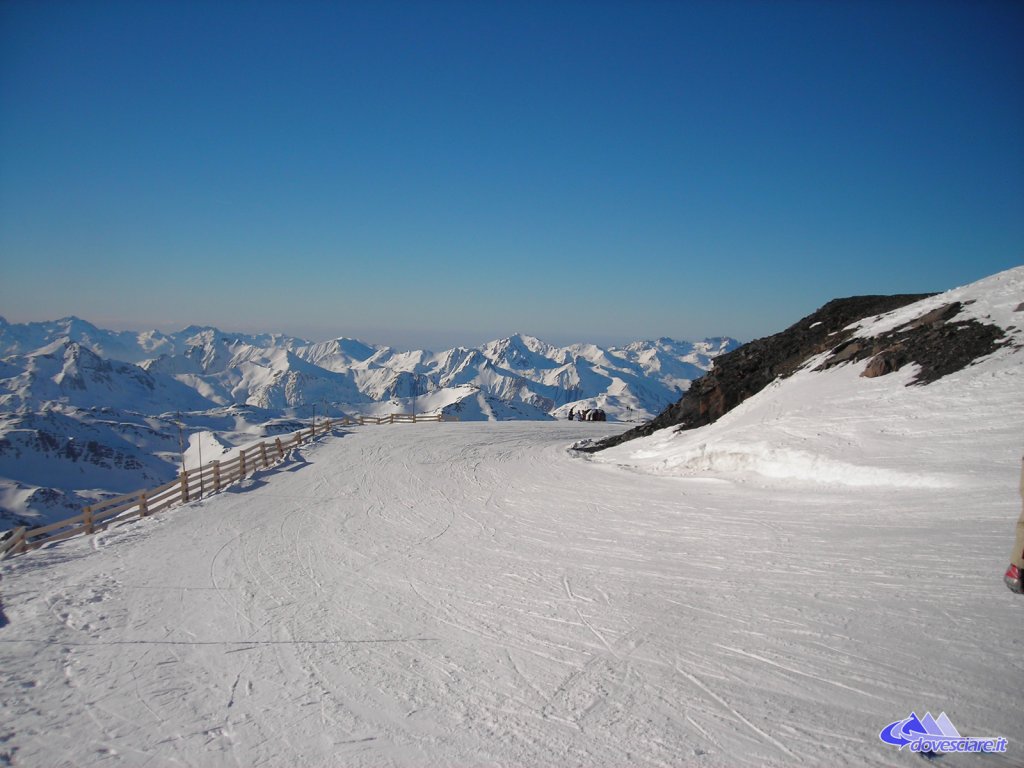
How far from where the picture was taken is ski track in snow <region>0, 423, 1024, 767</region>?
Answer: 5820mm

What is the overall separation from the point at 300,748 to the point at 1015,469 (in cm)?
1473

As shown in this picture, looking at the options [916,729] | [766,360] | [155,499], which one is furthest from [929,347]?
[155,499]

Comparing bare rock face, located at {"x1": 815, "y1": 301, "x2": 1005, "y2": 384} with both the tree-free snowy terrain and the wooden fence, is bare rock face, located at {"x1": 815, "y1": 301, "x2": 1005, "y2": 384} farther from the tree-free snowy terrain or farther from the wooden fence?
the wooden fence

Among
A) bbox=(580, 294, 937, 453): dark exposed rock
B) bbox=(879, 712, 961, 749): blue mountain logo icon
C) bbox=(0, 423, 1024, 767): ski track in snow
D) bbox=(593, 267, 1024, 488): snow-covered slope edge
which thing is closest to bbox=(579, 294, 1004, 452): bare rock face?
bbox=(580, 294, 937, 453): dark exposed rock

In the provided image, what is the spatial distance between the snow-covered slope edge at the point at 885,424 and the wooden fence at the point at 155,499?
16.5m

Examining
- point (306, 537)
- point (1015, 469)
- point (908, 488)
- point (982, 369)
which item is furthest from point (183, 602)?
point (982, 369)

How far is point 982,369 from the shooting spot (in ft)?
55.7

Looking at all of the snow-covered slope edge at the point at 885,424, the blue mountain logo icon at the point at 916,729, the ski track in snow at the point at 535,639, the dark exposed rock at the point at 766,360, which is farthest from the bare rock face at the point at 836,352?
the blue mountain logo icon at the point at 916,729

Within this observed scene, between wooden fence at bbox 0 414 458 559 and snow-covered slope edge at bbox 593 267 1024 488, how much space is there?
16.5 metres

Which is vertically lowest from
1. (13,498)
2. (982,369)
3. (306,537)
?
(13,498)

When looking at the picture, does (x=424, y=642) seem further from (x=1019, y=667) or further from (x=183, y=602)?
(x=1019, y=667)

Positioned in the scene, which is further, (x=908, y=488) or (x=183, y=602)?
(x=908, y=488)

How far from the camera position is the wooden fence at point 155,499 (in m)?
14.8

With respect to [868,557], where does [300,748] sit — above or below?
below
